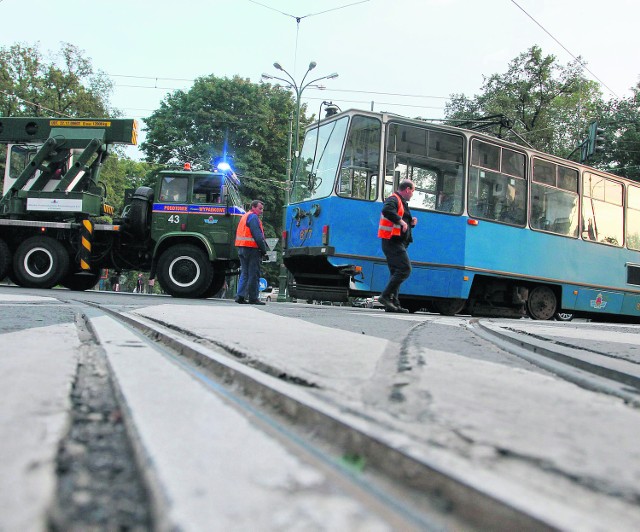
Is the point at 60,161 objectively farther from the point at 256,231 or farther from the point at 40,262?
the point at 256,231

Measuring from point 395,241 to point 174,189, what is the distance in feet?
18.7

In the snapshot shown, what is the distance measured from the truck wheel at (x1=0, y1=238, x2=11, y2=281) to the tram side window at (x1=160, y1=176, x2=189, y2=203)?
3628 millimetres

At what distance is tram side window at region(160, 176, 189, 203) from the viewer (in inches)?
478

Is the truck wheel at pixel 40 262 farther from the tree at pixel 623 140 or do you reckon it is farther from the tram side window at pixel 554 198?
the tree at pixel 623 140

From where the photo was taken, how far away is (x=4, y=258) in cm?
1249

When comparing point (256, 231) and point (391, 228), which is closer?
point (391, 228)

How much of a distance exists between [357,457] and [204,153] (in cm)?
3428

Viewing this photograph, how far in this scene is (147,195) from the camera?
1250 centimetres

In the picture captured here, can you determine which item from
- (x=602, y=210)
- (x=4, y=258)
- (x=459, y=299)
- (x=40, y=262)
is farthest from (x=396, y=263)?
(x=4, y=258)

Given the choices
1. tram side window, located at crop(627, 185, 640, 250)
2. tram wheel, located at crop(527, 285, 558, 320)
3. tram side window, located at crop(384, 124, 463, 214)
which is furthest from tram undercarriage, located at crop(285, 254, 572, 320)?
tram side window, located at crop(627, 185, 640, 250)

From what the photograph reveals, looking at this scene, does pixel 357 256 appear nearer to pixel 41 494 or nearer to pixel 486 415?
pixel 486 415

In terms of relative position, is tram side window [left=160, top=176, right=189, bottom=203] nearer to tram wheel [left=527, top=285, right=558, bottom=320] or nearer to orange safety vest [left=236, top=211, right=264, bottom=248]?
orange safety vest [left=236, top=211, right=264, bottom=248]

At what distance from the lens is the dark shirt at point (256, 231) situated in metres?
9.56

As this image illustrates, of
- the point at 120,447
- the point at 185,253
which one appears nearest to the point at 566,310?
the point at 185,253
